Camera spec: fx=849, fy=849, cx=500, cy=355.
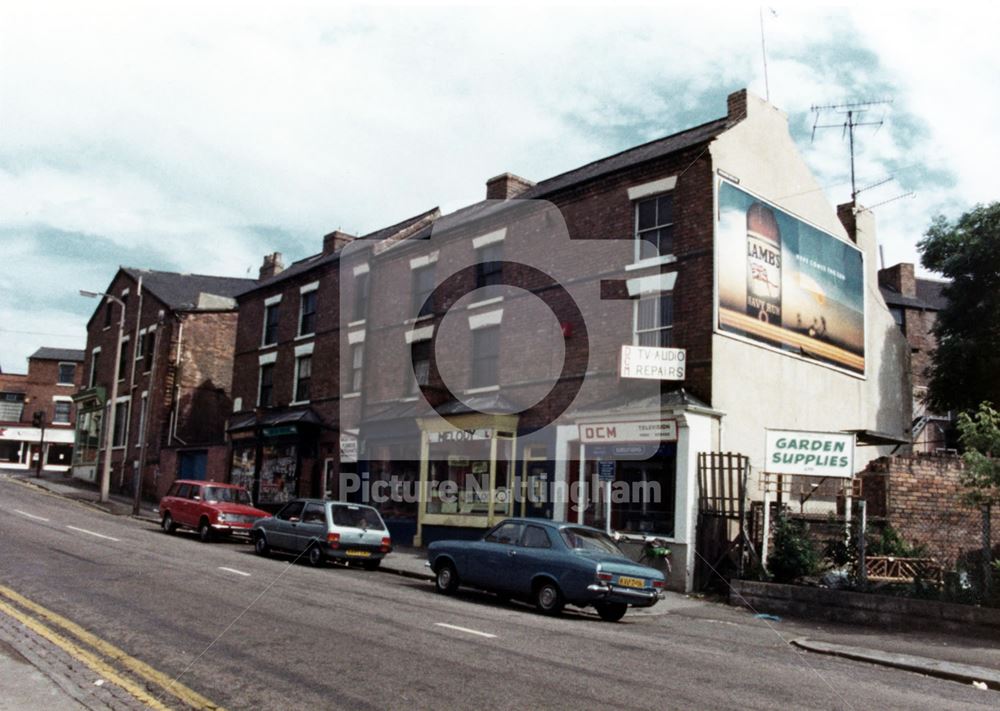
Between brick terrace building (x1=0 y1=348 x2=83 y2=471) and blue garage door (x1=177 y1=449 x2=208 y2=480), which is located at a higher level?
brick terrace building (x1=0 y1=348 x2=83 y2=471)

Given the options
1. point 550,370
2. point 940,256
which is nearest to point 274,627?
point 550,370

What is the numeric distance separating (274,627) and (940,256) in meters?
28.0

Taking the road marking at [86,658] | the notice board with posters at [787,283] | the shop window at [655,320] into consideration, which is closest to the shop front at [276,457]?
the shop window at [655,320]

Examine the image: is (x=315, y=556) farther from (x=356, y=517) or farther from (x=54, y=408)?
(x=54, y=408)

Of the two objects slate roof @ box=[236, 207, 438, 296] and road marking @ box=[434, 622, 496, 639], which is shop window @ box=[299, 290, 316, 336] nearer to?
slate roof @ box=[236, 207, 438, 296]

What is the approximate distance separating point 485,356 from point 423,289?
4.19 meters

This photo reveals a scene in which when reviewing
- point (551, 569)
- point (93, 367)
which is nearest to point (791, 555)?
point (551, 569)

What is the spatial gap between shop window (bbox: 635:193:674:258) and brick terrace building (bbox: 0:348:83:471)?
61.1 meters

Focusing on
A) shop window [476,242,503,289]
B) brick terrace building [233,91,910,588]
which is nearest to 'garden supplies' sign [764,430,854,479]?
brick terrace building [233,91,910,588]

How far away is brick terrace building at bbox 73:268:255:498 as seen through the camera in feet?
123

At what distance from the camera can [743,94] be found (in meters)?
22.2

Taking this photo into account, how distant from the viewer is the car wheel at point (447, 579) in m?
15.7

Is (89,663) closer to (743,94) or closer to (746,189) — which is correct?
(746,189)

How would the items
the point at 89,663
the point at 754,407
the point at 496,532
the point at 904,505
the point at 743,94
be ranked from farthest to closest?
the point at 743,94 < the point at 754,407 < the point at 904,505 < the point at 496,532 < the point at 89,663
